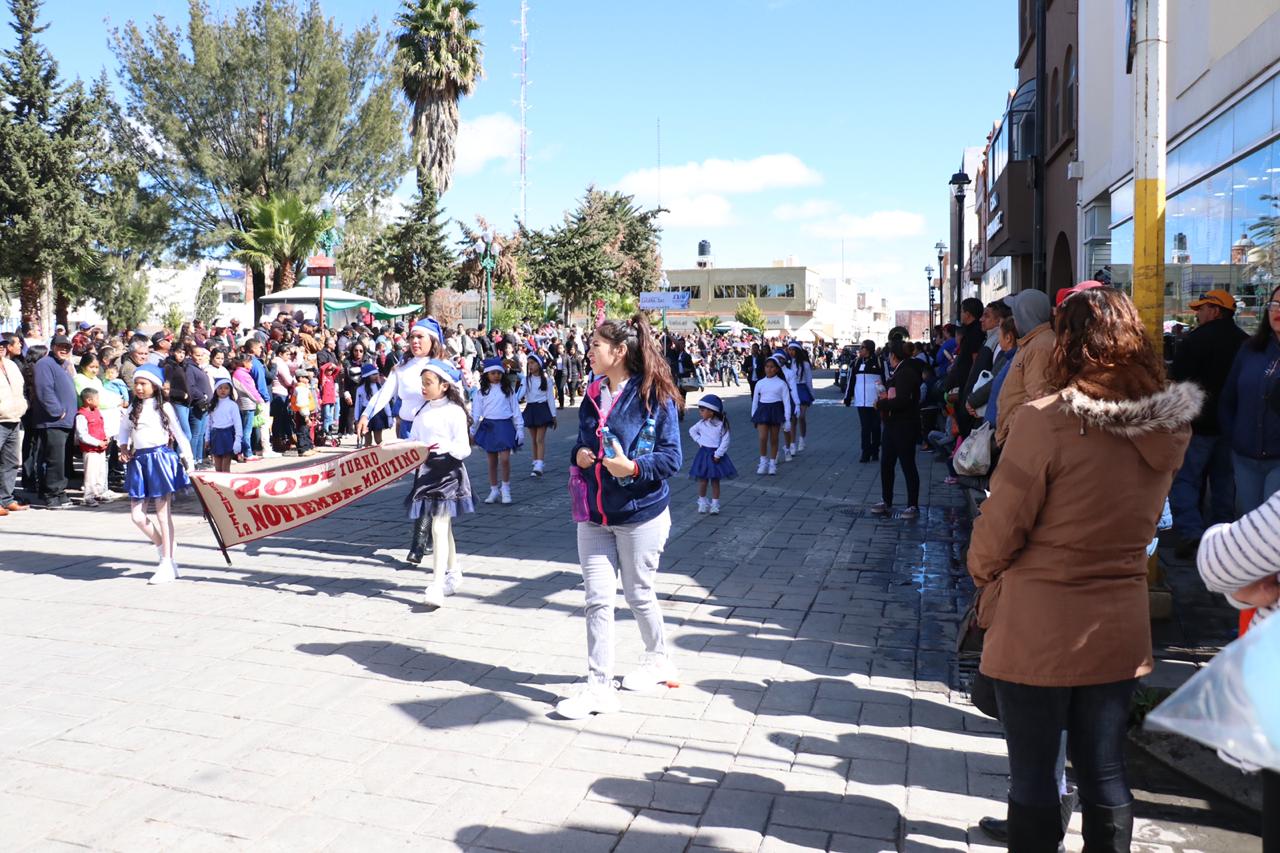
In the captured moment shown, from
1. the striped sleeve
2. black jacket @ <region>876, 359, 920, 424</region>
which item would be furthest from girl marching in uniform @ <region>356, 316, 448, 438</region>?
the striped sleeve

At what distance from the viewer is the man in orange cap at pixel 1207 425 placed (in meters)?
7.34

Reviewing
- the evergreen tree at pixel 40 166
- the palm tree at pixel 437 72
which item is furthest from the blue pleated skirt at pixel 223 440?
the palm tree at pixel 437 72

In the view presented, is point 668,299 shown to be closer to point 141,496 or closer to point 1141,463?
point 141,496

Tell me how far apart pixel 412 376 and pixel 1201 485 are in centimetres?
642

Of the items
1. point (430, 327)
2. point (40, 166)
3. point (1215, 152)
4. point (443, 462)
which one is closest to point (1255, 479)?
point (1215, 152)

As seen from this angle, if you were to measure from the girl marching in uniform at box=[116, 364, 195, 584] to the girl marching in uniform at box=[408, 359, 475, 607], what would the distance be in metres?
1.92

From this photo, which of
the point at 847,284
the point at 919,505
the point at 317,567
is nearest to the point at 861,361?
the point at 919,505

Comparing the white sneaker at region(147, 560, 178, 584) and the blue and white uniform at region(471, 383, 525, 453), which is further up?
the blue and white uniform at region(471, 383, 525, 453)

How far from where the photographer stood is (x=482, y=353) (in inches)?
953

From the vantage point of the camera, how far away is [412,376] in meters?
8.21

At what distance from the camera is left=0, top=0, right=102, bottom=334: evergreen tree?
2967 cm

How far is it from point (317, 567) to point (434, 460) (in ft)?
5.98

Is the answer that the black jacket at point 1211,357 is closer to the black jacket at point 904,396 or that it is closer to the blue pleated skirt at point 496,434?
the black jacket at point 904,396

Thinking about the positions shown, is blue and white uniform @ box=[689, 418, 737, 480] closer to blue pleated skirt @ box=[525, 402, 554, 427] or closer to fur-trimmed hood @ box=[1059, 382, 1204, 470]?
blue pleated skirt @ box=[525, 402, 554, 427]
